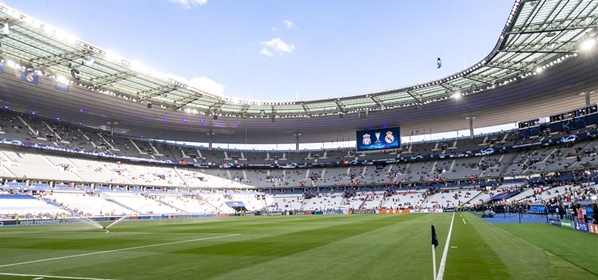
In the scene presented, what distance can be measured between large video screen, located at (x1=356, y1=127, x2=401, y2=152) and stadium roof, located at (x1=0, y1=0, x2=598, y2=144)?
8.13 ft

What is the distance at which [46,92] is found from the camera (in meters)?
47.9

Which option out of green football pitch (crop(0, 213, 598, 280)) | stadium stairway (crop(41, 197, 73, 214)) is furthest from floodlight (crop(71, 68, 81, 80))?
green football pitch (crop(0, 213, 598, 280))

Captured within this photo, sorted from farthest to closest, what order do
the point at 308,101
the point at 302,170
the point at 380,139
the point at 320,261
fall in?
the point at 302,170, the point at 380,139, the point at 308,101, the point at 320,261

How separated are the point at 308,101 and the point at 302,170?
30.2m

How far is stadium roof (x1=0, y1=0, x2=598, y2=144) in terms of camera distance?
108 ft

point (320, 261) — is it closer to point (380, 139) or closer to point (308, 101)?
point (308, 101)

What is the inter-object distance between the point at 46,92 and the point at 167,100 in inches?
575

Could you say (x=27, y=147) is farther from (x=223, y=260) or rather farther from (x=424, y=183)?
(x=424, y=183)

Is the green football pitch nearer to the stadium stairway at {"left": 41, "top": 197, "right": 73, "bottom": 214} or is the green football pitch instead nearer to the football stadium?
the football stadium

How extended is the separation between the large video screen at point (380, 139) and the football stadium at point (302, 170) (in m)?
0.22

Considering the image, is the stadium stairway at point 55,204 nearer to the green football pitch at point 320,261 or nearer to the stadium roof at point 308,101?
the stadium roof at point 308,101

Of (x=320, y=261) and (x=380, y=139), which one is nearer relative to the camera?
(x=320, y=261)

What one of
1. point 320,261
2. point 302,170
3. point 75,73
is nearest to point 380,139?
point 302,170

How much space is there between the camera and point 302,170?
84.5 m
